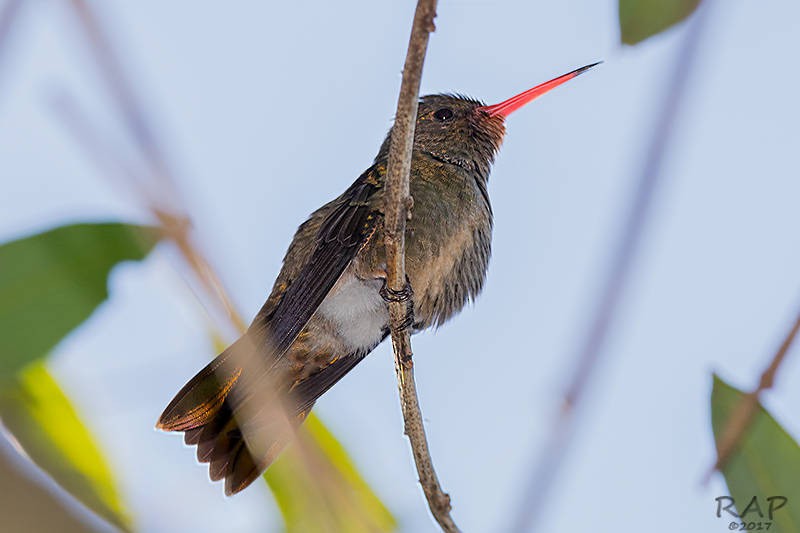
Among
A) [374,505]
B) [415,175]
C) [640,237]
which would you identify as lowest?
[374,505]

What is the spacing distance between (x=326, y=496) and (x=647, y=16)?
122cm

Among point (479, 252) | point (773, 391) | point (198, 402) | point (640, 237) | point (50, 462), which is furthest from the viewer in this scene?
point (479, 252)

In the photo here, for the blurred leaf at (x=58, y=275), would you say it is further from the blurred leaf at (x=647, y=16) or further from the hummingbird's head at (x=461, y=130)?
the hummingbird's head at (x=461, y=130)

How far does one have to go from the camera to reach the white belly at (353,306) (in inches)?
114

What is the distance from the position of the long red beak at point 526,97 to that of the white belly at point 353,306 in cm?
75

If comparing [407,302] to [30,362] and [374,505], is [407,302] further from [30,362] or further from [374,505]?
[30,362]

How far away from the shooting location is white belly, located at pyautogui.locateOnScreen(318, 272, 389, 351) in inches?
114

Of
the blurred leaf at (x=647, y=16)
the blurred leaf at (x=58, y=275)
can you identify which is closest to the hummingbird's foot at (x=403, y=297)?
→ the blurred leaf at (x=58, y=275)

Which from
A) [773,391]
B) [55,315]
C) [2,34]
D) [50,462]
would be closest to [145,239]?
[55,315]

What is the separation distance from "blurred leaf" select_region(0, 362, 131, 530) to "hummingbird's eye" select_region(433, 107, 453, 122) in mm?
1675

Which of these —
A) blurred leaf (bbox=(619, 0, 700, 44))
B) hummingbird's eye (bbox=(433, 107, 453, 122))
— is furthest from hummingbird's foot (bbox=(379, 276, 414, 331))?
hummingbird's eye (bbox=(433, 107, 453, 122))

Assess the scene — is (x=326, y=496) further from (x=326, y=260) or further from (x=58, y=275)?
(x=326, y=260)

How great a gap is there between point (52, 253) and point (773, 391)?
60.5 inches

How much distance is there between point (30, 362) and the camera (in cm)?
191
